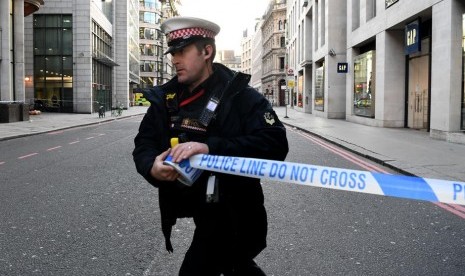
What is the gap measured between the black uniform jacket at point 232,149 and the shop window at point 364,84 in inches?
901

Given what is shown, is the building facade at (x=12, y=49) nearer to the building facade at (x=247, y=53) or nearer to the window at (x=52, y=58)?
the window at (x=52, y=58)

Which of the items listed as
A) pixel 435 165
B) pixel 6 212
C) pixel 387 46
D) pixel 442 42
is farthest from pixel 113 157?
pixel 387 46

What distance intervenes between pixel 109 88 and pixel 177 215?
172 ft

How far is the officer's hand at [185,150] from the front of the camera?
7.29 ft

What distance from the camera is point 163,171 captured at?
227 centimetres

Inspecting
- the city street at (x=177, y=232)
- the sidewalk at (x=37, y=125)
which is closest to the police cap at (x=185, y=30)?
the city street at (x=177, y=232)

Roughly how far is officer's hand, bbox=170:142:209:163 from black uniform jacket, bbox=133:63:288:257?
9 centimetres

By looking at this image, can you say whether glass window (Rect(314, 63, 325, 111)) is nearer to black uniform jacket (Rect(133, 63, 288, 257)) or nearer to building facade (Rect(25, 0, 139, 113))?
building facade (Rect(25, 0, 139, 113))

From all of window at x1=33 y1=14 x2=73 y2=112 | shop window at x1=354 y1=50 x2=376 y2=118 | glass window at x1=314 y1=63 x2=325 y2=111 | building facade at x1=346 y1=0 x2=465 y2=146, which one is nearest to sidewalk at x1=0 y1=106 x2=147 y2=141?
window at x1=33 y1=14 x2=73 y2=112

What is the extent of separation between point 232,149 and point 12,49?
32256mm

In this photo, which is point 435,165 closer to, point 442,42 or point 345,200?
point 345,200

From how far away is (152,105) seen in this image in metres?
2.61

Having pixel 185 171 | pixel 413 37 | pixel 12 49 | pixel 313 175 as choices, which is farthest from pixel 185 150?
pixel 12 49

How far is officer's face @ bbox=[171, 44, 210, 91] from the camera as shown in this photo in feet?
8.29
